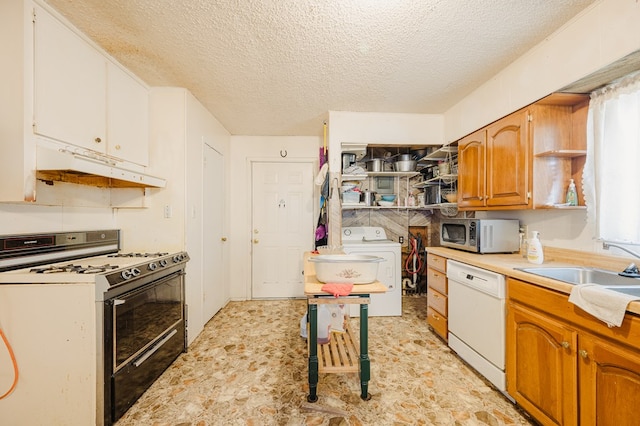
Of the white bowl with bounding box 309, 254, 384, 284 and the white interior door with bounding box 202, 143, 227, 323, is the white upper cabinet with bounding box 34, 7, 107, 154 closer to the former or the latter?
the white interior door with bounding box 202, 143, 227, 323

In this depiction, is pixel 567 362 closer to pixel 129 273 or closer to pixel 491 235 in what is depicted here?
pixel 491 235

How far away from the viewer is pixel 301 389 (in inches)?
69.9

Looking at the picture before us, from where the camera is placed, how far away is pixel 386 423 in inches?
58.2

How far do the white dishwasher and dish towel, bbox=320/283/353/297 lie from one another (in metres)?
1.07

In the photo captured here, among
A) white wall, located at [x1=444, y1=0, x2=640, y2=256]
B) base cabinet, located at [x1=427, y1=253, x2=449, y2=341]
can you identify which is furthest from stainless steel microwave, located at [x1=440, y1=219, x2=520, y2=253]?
base cabinet, located at [x1=427, y1=253, x2=449, y2=341]

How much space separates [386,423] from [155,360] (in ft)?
5.39

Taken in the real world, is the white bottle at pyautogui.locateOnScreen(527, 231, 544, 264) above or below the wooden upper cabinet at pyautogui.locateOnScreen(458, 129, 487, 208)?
below

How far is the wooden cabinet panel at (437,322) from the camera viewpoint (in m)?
2.35

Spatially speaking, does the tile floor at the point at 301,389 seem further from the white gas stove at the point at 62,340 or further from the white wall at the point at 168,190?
the white wall at the point at 168,190

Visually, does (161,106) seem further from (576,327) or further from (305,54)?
(576,327)

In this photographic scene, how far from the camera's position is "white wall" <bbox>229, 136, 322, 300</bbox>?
145 inches

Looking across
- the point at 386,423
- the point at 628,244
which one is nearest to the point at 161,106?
the point at 386,423

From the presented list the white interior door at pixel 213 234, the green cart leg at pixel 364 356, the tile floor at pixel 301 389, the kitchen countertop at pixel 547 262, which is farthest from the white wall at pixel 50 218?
the kitchen countertop at pixel 547 262

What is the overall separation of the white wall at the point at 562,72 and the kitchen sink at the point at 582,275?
18 cm
